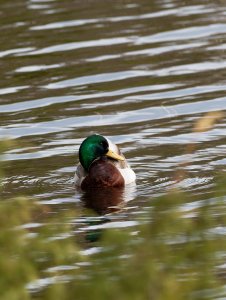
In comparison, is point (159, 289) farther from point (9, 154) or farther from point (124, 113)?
point (124, 113)

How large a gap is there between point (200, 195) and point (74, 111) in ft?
13.5

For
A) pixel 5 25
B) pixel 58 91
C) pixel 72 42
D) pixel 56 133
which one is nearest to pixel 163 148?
pixel 56 133

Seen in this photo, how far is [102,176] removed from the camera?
1268 centimetres

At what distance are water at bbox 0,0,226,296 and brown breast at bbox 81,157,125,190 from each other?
0.20 meters

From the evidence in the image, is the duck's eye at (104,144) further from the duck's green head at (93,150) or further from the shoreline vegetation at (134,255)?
the shoreline vegetation at (134,255)

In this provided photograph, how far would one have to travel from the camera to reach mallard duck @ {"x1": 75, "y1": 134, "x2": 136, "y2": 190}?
12.4 meters

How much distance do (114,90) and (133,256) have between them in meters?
10.8

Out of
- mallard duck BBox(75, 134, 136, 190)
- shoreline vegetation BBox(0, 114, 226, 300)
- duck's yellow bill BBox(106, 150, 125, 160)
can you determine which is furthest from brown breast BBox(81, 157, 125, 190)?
shoreline vegetation BBox(0, 114, 226, 300)

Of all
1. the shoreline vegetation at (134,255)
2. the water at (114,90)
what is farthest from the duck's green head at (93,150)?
the shoreline vegetation at (134,255)

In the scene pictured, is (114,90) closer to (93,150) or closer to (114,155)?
(93,150)

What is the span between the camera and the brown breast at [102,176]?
12406 mm

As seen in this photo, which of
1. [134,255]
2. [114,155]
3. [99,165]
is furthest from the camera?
[99,165]

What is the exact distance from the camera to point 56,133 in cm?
1378

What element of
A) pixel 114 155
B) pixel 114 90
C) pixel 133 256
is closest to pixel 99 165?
pixel 114 155
